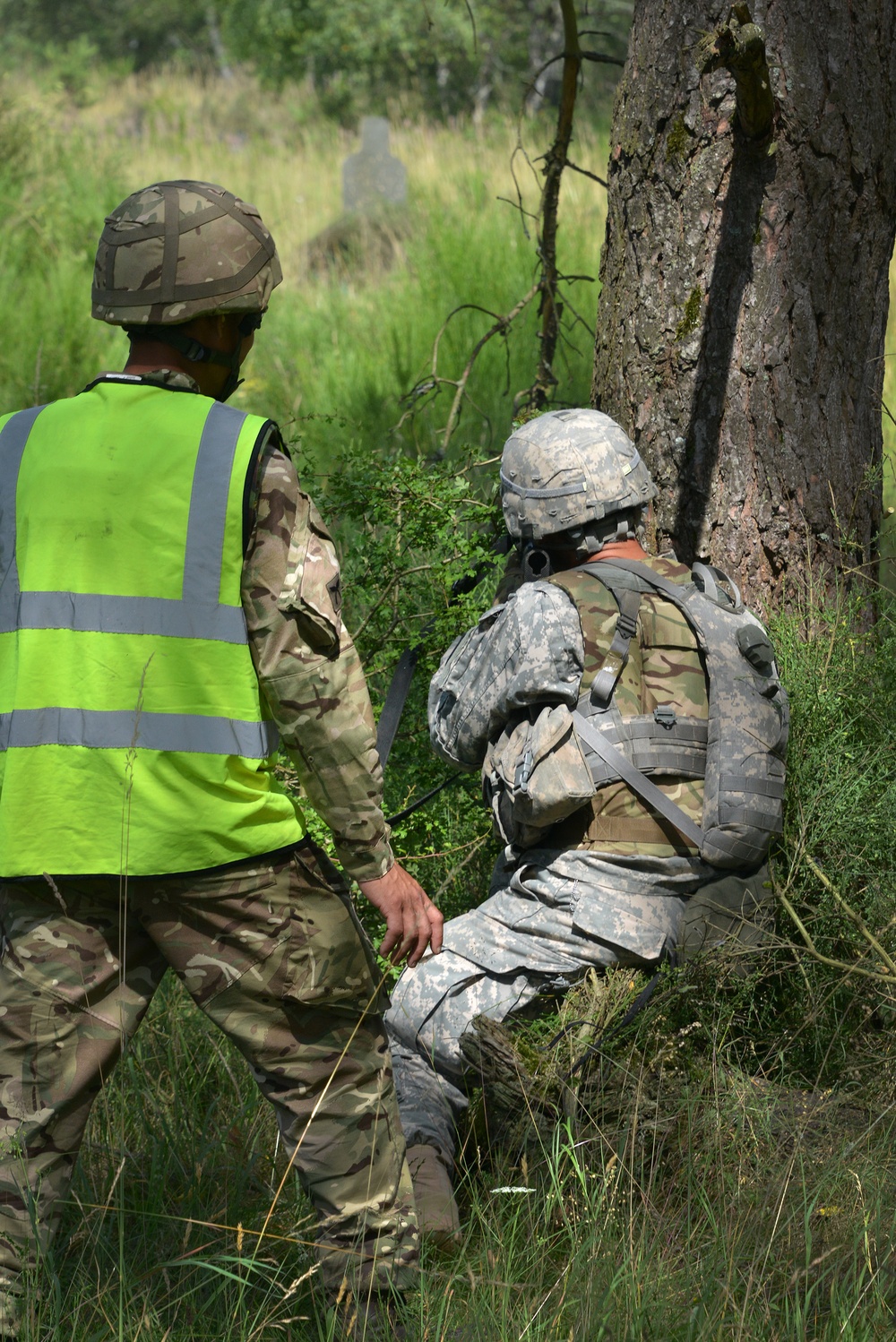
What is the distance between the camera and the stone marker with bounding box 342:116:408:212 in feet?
34.4

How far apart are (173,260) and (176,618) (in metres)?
0.58

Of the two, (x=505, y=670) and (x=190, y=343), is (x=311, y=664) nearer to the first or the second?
(x=190, y=343)

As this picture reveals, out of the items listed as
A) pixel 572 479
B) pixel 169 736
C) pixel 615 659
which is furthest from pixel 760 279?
pixel 169 736

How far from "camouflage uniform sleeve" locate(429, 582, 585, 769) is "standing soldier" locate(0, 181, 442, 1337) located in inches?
30.8

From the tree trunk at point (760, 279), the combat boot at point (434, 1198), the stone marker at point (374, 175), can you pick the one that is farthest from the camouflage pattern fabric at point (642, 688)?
the stone marker at point (374, 175)

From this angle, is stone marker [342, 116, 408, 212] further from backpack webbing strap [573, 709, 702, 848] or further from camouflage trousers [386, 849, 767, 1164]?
camouflage trousers [386, 849, 767, 1164]

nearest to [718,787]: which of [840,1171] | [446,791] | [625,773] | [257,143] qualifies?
[625,773]

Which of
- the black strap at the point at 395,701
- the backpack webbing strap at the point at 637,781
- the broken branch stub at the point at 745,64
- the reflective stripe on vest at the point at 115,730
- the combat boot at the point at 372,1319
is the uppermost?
the broken branch stub at the point at 745,64

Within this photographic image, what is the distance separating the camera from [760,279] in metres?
3.29

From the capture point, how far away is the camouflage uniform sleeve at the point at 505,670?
109 inches

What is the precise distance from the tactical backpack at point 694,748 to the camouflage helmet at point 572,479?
19cm

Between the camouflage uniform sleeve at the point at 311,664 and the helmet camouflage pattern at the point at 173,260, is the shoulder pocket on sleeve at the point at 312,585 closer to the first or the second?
the camouflage uniform sleeve at the point at 311,664

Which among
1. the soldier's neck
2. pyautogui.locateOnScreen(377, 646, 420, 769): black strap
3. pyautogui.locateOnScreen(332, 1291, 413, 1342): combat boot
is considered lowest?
pyautogui.locateOnScreen(332, 1291, 413, 1342): combat boot

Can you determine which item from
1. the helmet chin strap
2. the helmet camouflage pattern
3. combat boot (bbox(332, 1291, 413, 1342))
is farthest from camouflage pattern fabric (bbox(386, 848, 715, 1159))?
the helmet camouflage pattern
